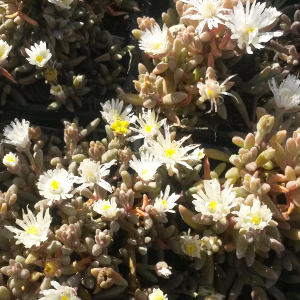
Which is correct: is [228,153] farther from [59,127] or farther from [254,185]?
[59,127]

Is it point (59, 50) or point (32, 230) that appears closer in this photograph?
point (32, 230)

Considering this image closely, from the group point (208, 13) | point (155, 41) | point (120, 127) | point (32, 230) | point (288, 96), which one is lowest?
point (32, 230)

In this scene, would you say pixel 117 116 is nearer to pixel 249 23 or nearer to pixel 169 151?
→ pixel 169 151

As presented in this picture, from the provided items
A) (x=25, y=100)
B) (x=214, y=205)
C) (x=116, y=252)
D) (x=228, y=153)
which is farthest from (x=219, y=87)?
(x=25, y=100)

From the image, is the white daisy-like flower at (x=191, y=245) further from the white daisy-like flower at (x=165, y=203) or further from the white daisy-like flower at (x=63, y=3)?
the white daisy-like flower at (x=63, y=3)

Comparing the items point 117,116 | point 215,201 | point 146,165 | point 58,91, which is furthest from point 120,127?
point 215,201

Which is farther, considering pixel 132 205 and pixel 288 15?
pixel 288 15
